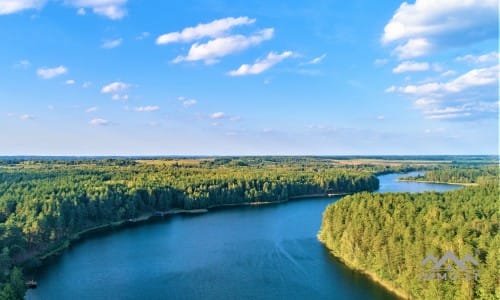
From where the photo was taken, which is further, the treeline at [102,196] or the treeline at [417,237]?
the treeline at [102,196]

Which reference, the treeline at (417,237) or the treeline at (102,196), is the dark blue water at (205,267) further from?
the treeline at (102,196)

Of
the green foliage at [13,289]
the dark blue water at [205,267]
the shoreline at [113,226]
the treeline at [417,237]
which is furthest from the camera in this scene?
the shoreline at [113,226]

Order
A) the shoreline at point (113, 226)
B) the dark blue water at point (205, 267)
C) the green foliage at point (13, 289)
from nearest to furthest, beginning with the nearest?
the green foliage at point (13, 289)
the dark blue water at point (205, 267)
the shoreline at point (113, 226)

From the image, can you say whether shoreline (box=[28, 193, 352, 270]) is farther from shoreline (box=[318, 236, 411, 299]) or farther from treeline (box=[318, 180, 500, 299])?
treeline (box=[318, 180, 500, 299])

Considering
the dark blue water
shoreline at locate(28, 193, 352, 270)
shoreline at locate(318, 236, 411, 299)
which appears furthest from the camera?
shoreline at locate(28, 193, 352, 270)

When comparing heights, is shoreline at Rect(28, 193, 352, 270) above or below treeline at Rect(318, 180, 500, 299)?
below

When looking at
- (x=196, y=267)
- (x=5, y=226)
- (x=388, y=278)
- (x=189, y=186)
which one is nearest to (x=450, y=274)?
(x=388, y=278)

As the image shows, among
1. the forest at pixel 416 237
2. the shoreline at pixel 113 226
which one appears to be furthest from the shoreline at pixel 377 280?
the shoreline at pixel 113 226

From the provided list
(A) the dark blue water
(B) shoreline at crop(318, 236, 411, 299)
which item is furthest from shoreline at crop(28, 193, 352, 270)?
(B) shoreline at crop(318, 236, 411, 299)
